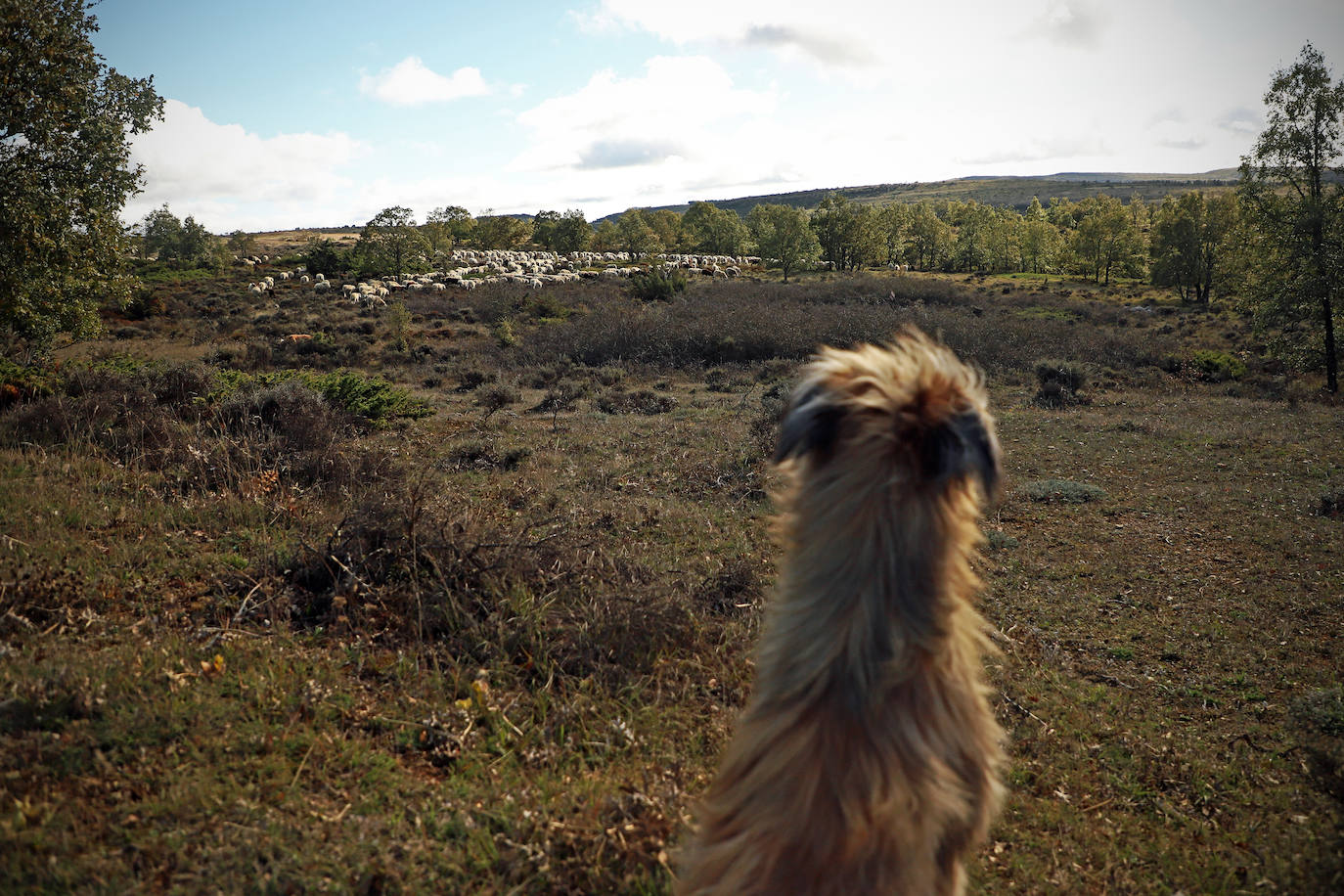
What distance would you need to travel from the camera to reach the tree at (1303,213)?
2166cm

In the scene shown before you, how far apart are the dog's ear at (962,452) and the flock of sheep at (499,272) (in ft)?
137

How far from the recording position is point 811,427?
4.81 ft

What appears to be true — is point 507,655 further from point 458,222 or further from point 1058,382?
point 458,222

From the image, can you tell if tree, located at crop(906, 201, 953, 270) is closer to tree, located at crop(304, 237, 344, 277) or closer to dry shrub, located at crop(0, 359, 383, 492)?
tree, located at crop(304, 237, 344, 277)

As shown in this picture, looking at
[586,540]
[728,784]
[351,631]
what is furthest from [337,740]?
[586,540]

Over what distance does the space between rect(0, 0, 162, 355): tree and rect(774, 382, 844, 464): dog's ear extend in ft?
51.0

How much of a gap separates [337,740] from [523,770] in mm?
868

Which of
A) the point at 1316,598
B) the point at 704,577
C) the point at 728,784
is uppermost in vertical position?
the point at 728,784

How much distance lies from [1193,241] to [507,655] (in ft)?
228

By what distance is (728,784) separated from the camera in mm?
1559

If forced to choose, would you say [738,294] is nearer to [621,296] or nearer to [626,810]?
[621,296]


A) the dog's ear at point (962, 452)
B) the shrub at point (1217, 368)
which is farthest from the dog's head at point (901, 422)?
the shrub at point (1217, 368)

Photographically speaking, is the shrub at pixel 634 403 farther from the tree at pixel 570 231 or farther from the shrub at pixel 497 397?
the tree at pixel 570 231

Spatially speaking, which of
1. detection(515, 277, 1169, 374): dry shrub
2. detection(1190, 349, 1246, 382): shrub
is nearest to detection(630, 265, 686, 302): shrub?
detection(515, 277, 1169, 374): dry shrub
